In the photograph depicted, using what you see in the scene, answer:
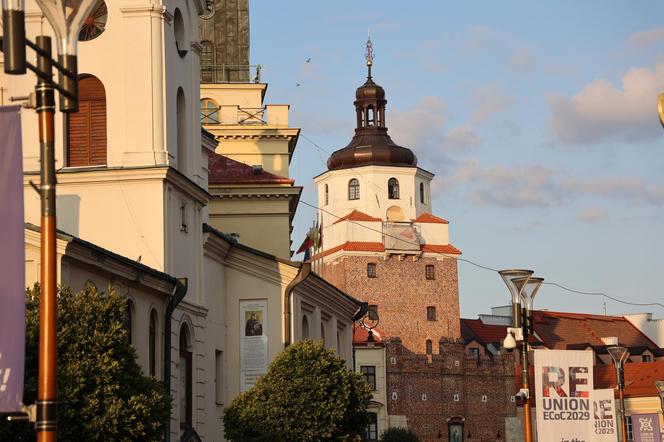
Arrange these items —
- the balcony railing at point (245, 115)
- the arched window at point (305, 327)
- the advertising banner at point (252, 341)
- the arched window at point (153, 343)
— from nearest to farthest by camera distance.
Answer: the arched window at point (153, 343) < the advertising banner at point (252, 341) < the arched window at point (305, 327) < the balcony railing at point (245, 115)

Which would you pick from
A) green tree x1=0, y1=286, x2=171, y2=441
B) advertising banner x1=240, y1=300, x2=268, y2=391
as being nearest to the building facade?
advertising banner x1=240, y1=300, x2=268, y2=391

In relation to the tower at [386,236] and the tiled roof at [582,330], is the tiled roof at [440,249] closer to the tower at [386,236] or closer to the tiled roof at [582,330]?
the tower at [386,236]

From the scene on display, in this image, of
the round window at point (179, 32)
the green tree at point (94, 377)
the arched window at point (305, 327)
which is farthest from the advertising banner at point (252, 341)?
the green tree at point (94, 377)

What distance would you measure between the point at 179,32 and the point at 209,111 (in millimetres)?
29673

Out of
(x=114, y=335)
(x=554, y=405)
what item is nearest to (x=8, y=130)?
(x=114, y=335)

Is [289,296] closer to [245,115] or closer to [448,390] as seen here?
[245,115]

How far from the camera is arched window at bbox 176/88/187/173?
36.1 meters

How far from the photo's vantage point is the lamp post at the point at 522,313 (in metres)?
26.8

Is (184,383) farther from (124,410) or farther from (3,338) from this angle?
(3,338)

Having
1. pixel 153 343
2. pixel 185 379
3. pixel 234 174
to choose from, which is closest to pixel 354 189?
pixel 234 174

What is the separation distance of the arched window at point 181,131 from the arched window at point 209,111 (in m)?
28.5

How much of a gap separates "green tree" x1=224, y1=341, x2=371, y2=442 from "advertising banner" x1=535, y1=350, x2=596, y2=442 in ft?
27.0

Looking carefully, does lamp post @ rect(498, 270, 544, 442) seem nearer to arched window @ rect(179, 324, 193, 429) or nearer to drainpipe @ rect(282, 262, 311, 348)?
arched window @ rect(179, 324, 193, 429)

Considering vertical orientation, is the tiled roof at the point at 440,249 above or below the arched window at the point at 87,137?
above
